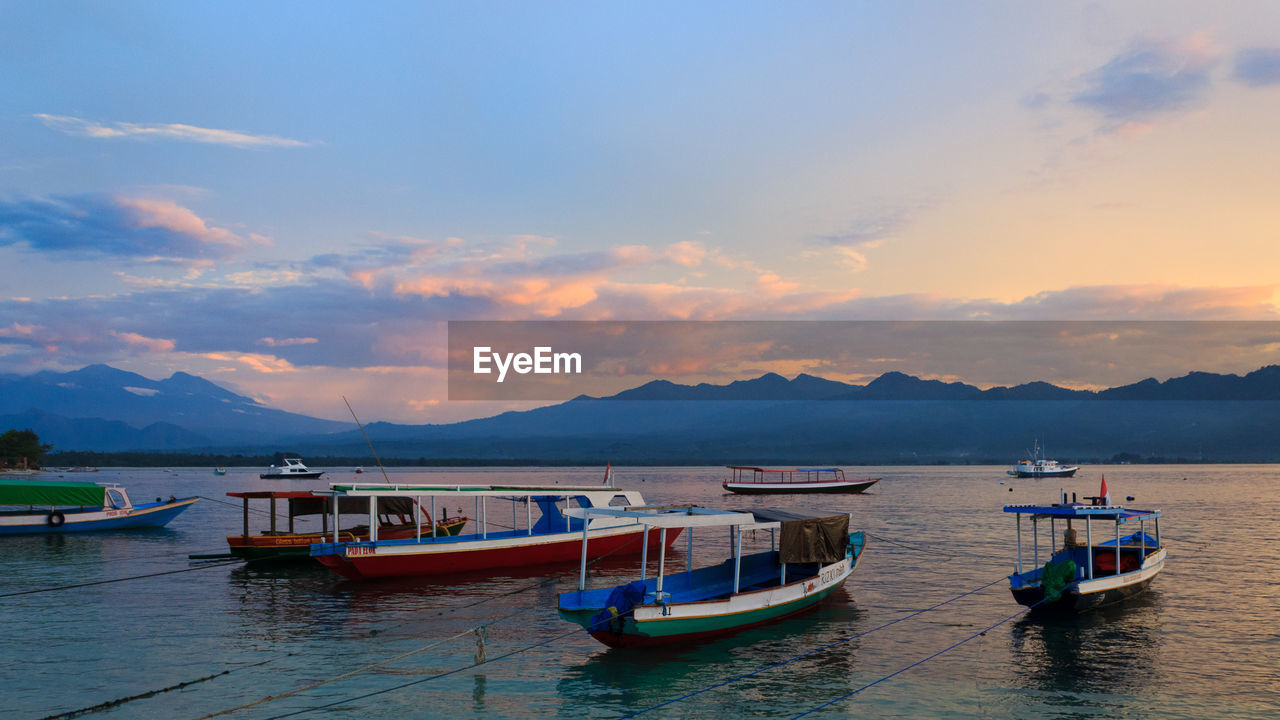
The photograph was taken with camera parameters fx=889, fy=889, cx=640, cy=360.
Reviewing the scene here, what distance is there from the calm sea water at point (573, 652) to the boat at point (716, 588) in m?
0.73

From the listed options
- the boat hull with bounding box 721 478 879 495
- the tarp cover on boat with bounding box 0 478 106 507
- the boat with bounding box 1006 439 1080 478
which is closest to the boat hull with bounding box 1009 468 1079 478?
the boat with bounding box 1006 439 1080 478

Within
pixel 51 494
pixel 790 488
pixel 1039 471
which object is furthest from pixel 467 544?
pixel 1039 471

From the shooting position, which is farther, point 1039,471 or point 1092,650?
point 1039,471

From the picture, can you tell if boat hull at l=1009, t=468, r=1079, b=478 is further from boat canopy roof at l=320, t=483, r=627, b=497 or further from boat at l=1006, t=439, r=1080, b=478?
boat canopy roof at l=320, t=483, r=627, b=497

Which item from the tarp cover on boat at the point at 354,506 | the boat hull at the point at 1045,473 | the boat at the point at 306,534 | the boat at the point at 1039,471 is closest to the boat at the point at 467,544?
the tarp cover on boat at the point at 354,506

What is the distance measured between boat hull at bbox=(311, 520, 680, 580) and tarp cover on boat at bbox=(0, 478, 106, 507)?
1408 inches

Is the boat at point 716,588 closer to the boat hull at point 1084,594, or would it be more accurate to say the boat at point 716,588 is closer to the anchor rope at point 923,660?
the anchor rope at point 923,660

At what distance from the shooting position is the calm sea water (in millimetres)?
20234

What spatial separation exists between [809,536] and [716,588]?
3.45 m

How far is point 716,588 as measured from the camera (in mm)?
28719

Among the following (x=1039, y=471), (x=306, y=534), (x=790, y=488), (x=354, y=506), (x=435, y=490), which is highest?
(x=435, y=490)

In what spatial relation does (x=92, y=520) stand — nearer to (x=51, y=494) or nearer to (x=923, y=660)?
(x=51, y=494)

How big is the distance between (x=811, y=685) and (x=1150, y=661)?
10.1 metres

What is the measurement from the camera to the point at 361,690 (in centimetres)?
2108
